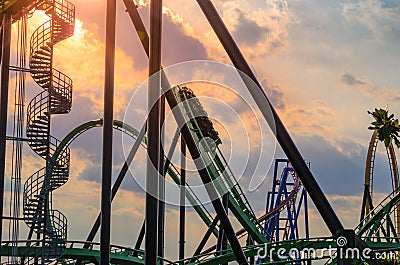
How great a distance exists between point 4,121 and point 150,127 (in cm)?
560

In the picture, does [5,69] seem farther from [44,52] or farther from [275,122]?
[275,122]

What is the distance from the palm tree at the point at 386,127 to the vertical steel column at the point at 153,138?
1692 centimetres

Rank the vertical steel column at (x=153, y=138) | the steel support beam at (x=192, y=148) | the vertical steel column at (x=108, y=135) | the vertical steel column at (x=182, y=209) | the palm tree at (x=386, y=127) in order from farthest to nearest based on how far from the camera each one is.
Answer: the palm tree at (x=386, y=127) < the vertical steel column at (x=182, y=209) < the steel support beam at (x=192, y=148) < the vertical steel column at (x=108, y=135) < the vertical steel column at (x=153, y=138)

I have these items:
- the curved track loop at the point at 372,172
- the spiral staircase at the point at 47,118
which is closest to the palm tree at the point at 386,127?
the curved track loop at the point at 372,172

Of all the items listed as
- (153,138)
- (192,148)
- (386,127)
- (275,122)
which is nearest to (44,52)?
(192,148)

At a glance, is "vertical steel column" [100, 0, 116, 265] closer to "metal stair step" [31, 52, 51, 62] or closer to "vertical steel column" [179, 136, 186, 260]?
"metal stair step" [31, 52, 51, 62]

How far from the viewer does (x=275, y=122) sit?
1031 centimetres

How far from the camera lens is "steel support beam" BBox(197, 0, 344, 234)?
9.89m

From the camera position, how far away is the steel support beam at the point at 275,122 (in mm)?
9890

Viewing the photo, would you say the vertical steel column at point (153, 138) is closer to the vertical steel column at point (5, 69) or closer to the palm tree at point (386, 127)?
the vertical steel column at point (5, 69)

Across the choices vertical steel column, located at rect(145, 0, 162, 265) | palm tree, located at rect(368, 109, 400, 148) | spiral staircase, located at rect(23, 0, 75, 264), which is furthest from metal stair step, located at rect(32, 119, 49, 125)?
palm tree, located at rect(368, 109, 400, 148)

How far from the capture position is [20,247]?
52.3 ft

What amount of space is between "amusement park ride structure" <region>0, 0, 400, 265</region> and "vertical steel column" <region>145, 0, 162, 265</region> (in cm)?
1

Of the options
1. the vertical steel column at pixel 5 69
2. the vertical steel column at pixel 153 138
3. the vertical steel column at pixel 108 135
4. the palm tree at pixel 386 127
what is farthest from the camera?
the palm tree at pixel 386 127
